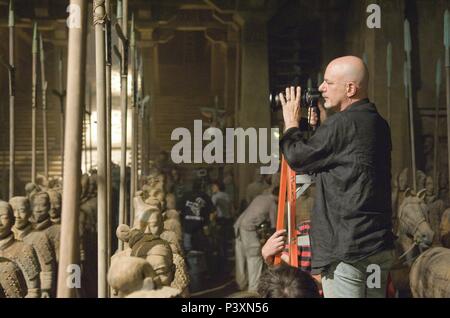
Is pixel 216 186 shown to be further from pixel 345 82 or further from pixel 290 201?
pixel 345 82

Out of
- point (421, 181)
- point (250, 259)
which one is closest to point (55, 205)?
point (250, 259)

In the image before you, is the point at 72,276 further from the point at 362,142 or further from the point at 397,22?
the point at 397,22

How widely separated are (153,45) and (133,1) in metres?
1.51

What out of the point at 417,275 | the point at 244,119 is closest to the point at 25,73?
the point at 244,119

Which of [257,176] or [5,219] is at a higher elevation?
[257,176]

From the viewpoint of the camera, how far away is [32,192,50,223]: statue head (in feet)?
21.2

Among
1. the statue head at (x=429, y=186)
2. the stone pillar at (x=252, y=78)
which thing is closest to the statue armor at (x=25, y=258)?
the statue head at (x=429, y=186)

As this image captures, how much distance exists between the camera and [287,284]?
10.8 feet

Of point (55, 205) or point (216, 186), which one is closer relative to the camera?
point (55, 205)

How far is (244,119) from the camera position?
13.3 metres

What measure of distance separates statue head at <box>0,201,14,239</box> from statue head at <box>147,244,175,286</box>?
1620mm

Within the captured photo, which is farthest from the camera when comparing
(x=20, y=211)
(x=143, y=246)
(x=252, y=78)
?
(x=252, y=78)

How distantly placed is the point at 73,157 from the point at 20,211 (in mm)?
2946

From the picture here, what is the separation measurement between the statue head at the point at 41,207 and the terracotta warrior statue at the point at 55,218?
0.12m
